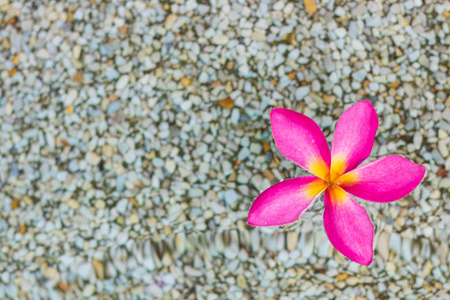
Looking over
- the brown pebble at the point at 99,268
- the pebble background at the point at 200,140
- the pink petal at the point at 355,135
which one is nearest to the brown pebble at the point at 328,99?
the pebble background at the point at 200,140

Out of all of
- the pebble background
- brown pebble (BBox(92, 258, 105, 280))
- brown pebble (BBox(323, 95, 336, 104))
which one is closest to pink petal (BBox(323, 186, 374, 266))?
the pebble background

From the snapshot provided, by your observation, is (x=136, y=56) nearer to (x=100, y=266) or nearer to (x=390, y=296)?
(x=100, y=266)

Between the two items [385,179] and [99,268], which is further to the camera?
[99,268]

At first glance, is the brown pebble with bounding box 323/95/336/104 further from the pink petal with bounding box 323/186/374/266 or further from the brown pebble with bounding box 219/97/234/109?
the pink petal with bounding box 323/186/374/266

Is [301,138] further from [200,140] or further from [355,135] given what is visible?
[200,140]

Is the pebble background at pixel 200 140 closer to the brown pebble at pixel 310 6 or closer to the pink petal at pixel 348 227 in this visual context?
the brown pebble at pixel 310 6

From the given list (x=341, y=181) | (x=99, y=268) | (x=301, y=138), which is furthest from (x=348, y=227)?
(x=99, y=268)
